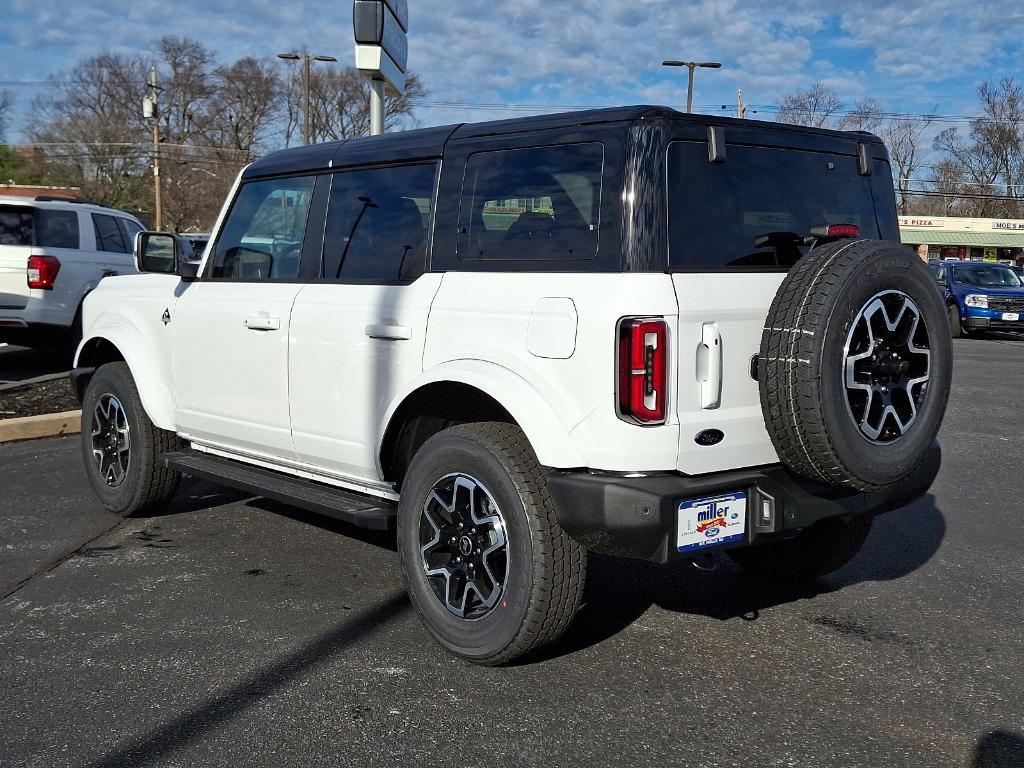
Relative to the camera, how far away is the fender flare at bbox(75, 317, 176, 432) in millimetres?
5512

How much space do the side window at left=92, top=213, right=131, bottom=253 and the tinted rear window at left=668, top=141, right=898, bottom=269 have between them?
10149 mm

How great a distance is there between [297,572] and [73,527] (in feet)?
5.26

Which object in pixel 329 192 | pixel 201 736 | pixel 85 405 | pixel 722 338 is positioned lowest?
pixel 201 736

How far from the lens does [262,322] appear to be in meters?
4.77

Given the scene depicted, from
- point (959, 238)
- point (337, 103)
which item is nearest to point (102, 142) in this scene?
point (337, 103)

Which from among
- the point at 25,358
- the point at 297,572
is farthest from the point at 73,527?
the point at 25,358

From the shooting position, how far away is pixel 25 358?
1371 centimetres

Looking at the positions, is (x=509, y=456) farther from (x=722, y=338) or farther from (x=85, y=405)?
(x=85, y=405)

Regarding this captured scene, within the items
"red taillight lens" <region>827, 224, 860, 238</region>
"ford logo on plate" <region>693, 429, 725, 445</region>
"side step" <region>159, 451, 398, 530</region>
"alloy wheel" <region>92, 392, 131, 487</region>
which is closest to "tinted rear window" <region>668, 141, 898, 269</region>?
"red taillight lens" <region>827, 224, 860, 238</region>

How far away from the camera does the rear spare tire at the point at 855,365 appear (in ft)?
11.0

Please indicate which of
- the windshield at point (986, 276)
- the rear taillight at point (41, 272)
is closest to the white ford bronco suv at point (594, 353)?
the rear taillight at point (41, 272)

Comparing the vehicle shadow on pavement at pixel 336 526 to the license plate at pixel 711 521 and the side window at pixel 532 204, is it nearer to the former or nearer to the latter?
the side window at pixel 532 204

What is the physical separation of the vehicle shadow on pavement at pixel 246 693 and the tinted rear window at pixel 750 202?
1.93 m

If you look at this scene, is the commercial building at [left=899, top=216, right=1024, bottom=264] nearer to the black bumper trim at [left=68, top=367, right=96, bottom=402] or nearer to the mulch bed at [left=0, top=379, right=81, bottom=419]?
the mulch bed at [left=0, top=379, right=81, bottom=419]
